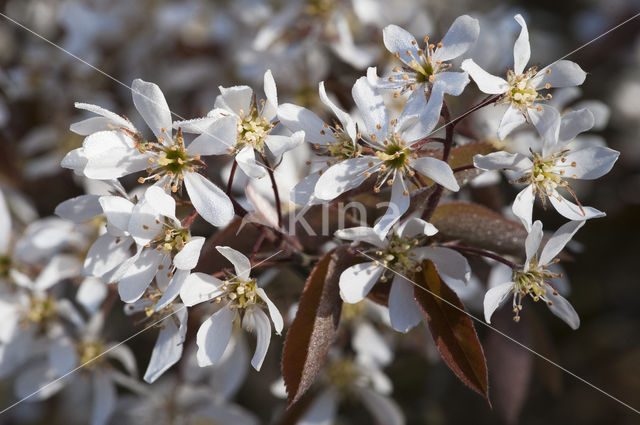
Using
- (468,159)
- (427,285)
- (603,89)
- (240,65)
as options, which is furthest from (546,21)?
(427,285)

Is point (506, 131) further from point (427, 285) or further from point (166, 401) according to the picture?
point (166, 401)

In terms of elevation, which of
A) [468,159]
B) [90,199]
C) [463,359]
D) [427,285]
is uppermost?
[90,199]

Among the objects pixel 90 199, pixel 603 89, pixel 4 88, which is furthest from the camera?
pixel 603 89

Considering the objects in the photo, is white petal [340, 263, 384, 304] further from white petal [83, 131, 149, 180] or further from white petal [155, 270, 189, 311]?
white petal [83, 131, 149, 180]

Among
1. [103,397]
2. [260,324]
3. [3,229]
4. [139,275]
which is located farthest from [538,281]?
[3,229]

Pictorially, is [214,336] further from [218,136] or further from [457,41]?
[457,41]

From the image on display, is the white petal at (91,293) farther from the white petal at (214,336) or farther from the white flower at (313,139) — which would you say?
the white flower at (313,139)
